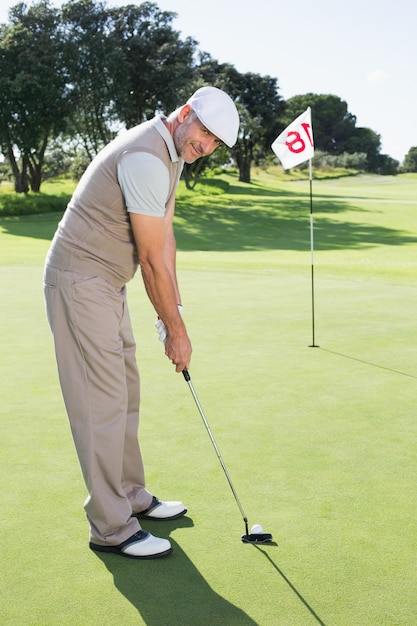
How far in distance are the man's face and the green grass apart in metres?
1.42

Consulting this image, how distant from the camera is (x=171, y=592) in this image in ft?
8.68

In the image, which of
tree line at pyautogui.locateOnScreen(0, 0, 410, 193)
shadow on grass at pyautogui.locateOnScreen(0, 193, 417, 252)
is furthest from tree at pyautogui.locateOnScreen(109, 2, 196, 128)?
shadow on grass at pyautogui.locateOnScreen(0, 193, 417, 252)

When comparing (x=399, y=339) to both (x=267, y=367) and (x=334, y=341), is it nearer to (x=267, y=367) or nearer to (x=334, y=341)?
(x=334, y=341)

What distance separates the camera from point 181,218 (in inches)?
1226

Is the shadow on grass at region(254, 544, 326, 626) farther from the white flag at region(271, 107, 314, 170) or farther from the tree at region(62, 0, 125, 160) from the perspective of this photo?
the tree at region(62, 0, 125, 160)

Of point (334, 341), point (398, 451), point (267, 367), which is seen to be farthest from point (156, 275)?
point (334, 341)

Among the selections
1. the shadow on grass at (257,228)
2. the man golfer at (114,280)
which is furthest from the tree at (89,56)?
the man golfer at (114,280)

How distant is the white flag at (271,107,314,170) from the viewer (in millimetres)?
7605

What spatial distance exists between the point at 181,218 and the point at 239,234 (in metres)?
4.88

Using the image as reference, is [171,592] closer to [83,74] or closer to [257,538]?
[257,538]

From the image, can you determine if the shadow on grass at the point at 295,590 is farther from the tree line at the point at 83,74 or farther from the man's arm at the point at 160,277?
the tree line at the point at 83,74

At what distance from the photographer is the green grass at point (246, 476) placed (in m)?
2.58

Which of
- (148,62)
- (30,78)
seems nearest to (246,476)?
(30,78)

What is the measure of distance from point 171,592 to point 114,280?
117 cm
